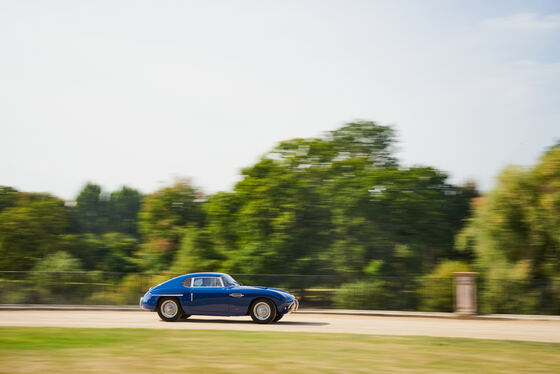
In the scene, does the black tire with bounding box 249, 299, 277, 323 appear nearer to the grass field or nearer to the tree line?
the grass field

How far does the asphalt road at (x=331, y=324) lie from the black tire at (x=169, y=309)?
306mm

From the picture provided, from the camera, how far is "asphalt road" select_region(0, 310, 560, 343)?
55.0ft

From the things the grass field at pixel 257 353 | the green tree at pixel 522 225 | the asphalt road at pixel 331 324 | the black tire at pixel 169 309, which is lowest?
the grass field at pixel 257 353

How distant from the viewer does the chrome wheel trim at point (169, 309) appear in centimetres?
1892

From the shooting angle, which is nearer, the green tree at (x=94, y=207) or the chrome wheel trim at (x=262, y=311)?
the chrome wheel trim at (x=262, y=311)

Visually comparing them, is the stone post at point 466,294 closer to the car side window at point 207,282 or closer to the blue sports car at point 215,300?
the blue sports car at point 215,300

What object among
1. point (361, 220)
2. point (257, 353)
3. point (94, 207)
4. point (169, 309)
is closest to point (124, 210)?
point (94, 207)

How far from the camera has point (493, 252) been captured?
2936 centimetres

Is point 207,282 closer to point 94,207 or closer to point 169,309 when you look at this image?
point 169,309

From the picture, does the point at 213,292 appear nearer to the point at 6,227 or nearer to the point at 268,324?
the point at 268,324

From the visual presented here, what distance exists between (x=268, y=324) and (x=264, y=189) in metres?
17.7

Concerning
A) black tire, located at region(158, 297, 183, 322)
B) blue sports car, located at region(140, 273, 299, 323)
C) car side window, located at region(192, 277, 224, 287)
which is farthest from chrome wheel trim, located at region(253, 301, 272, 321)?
black tire, located at region(158, 297, 183, 322)

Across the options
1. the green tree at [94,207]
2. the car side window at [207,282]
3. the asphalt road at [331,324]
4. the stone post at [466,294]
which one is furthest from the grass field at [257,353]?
the green tree at [94,207]

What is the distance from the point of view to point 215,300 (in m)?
18.5
